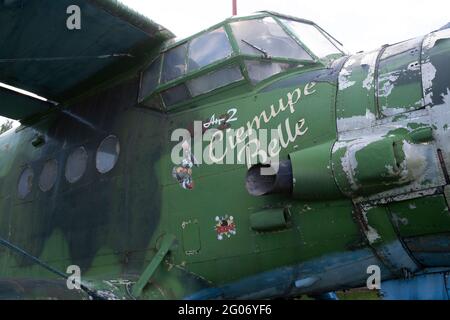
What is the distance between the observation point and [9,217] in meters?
7.58

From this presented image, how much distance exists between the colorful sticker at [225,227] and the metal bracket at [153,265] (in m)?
0.57

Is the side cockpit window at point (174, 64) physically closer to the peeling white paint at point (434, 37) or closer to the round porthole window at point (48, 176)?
the round porthole window at point (48, 176)

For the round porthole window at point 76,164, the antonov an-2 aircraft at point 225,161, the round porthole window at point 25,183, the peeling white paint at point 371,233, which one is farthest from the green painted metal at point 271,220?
the round porthole window at point 25,183

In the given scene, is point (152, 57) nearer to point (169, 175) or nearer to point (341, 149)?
point (169, 175)

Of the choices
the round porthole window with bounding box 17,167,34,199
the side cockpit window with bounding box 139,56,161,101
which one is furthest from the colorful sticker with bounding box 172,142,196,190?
the round porthole window with bounding box 17,167,34,199

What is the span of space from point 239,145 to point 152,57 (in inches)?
80.7

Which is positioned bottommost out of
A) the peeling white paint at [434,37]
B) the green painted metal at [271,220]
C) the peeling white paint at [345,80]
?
the green painted metal at [271,220]

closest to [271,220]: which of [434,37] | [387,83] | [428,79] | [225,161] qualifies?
[225,161]

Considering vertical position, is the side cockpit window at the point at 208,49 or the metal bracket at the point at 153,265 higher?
the side cockpit window at the point at 208,49

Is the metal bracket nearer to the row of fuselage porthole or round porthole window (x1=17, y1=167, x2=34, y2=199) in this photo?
the row of fuselage porthole

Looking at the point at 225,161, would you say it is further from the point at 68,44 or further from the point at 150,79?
the point at 68,44

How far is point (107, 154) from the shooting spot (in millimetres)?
6320

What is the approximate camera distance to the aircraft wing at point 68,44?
5.98 metres

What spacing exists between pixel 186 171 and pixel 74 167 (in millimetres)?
1985
